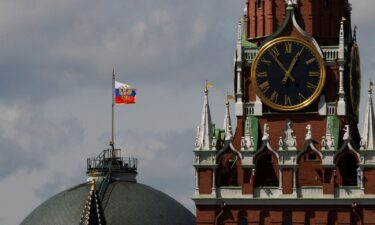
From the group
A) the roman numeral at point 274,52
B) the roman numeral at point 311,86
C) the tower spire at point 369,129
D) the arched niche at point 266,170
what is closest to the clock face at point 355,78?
the tower spire at point 369,129

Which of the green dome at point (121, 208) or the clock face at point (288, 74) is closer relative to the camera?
the clock face at point (288, 74)

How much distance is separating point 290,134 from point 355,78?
271 inches

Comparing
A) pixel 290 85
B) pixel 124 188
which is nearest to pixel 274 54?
pixel 290 85

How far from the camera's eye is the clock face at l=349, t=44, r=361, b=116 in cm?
16538

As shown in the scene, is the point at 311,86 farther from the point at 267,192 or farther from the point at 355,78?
the point at 267,192

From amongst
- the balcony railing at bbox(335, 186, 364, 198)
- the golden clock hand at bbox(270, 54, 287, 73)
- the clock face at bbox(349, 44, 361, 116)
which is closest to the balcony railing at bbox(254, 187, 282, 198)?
the balcony railing at bbox(335, 186, 364, 198)

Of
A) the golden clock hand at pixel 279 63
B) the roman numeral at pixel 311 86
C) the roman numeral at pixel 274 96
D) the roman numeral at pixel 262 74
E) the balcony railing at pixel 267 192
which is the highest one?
the golden clock hand at pixel 279 63

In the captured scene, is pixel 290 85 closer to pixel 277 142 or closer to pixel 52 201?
pixel 277 142

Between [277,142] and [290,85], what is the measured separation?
3736mm

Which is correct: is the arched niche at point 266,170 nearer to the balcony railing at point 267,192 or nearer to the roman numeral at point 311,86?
the balcony railing at point 267,192

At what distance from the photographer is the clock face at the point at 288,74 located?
536 ft

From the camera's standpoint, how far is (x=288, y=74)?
163 meters

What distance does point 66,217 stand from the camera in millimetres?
177750

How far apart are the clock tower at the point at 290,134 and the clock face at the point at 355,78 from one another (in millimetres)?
Result: 247
